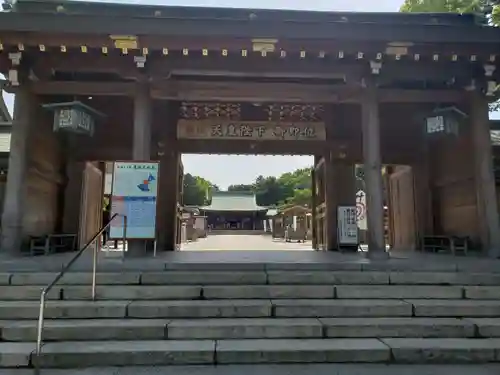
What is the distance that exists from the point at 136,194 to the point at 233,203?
4228cm

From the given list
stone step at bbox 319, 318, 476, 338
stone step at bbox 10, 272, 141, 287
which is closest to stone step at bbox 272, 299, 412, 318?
stone step at bbox 319, 318, 476, 338

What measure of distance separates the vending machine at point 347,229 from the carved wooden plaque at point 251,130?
71.3 inches

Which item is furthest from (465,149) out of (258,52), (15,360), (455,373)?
(15,360)

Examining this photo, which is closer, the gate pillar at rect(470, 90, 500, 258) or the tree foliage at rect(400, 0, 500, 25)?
the gate pillar at rect(470, 90, 500, 258)

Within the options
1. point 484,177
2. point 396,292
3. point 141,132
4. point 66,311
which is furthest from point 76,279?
point 484,177

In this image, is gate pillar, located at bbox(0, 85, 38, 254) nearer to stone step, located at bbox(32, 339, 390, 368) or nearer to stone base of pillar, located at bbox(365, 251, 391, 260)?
stone step, located at bbox(32, 339, 390, 368)

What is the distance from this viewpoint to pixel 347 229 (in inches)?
348

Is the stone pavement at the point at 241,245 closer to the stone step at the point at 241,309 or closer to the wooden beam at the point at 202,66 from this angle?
the wooden beam at the point at 202,66

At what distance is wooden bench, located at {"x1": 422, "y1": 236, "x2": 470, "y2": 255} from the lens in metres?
7.42

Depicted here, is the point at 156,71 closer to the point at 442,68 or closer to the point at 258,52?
the point at 258,52

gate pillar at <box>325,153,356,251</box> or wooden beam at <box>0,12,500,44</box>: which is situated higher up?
wooden beam at <box>0,12,500,44</box>

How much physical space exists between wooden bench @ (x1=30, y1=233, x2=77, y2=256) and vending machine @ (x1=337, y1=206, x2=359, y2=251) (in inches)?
238

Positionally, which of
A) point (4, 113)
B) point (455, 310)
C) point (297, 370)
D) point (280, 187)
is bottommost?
point (297, 370)

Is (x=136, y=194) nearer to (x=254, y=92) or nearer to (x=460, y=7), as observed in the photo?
(x=254, y=92)
